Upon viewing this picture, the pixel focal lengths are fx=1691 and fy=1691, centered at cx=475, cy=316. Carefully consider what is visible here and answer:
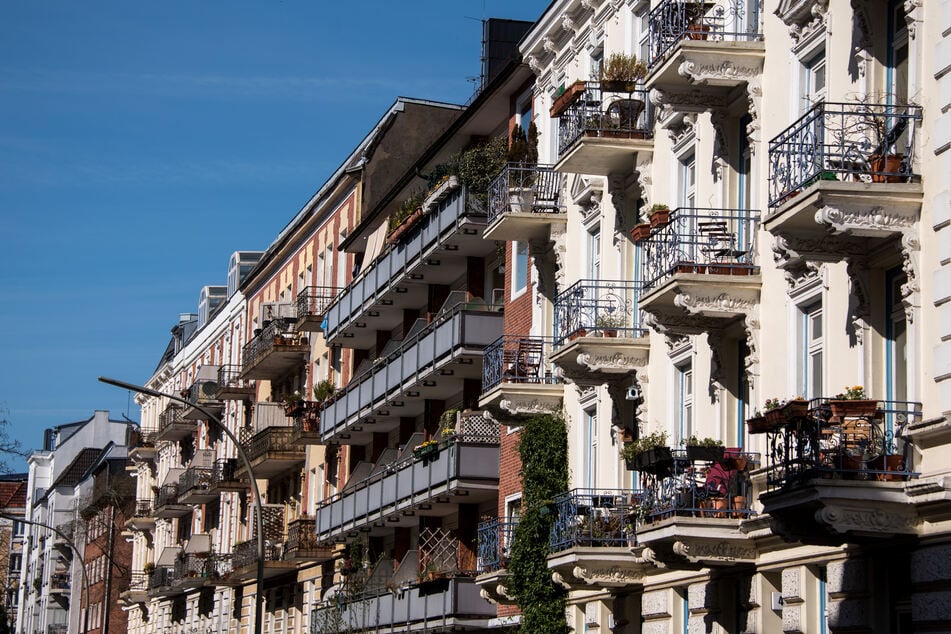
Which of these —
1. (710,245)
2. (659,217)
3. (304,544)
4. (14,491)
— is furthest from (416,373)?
(14,491)

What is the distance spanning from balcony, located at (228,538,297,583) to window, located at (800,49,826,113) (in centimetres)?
3274

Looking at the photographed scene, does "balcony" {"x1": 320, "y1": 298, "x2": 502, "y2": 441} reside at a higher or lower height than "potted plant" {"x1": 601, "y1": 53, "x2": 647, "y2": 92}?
lower

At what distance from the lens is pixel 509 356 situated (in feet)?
108

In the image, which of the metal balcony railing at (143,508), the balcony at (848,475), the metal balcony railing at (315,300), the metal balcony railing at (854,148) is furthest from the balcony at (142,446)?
the balcony at (848,475)

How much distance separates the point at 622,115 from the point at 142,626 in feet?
197

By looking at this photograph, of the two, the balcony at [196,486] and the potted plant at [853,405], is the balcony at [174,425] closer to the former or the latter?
the balcony at [196,486]

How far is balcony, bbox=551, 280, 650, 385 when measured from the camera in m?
27.1

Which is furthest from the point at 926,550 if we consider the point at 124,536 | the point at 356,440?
the point at 124,536

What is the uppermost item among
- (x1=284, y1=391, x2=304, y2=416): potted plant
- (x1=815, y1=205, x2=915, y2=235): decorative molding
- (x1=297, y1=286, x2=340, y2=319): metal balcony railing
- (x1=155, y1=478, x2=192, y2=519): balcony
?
(x1=297, y1=286, x2=340, y2=319): metal balcony railing

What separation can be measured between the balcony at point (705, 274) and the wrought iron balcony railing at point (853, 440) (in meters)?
4.43

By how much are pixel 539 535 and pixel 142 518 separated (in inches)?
2028

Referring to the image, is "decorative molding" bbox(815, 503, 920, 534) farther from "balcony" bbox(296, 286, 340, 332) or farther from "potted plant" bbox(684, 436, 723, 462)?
"balcony" bbox(296, 286, 340, 332)

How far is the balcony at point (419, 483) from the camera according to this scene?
35.7m

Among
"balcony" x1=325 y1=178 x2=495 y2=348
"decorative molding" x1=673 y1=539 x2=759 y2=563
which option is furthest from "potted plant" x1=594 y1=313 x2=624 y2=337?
"balcony" x1=325 y1=178 x2=495 y2=348
